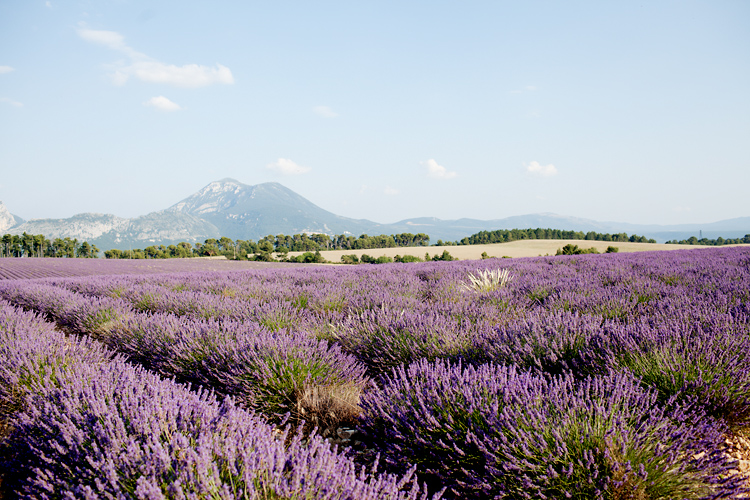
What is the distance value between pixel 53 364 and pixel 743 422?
4.12 meters

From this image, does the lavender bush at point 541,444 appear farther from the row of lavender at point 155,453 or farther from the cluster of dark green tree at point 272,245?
the cluster of dark green tree at point 272,245

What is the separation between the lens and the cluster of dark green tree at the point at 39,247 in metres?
51.2

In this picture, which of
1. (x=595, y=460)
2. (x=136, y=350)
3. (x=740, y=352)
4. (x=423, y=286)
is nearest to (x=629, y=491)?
(x=595, y=460)

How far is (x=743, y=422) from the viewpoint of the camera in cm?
179

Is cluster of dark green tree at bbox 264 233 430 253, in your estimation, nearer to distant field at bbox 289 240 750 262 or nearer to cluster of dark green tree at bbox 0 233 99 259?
distant field at bbox 289 240 750 262

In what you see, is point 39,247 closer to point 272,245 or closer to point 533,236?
point 272,245

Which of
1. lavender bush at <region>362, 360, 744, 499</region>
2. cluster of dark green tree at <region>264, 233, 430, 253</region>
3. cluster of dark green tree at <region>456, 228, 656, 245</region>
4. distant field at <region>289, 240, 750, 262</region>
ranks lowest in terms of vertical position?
lavender bush at <region>362, 360, 744, 499</region>

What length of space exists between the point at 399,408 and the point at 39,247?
224 ft

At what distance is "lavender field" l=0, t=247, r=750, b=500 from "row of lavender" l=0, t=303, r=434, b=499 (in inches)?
0.4

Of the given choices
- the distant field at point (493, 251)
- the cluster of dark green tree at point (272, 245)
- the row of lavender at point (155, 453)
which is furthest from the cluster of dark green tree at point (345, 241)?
the row of lavender at point (155, 453)

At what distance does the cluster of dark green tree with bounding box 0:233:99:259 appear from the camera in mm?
51219

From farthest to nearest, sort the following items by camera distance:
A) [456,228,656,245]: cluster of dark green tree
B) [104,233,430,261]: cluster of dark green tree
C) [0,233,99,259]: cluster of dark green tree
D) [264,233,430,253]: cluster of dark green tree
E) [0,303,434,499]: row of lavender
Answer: [264,233,430,253]: cluster of dark green tree, [456,228,656,245]: cluster of dark green tree, [0,233,99,259]: cluster of dark green tree, [104,233,430,261]: cluster of dark green tree, [0,303,434,499]: row of lavender

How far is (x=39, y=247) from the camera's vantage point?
2040 inches

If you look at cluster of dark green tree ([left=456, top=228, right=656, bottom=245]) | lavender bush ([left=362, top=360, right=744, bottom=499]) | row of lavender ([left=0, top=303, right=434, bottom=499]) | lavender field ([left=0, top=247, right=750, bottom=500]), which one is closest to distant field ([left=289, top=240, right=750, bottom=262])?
cluster of dark green tree ([left=456, top=228, right=656, bottom=245])
